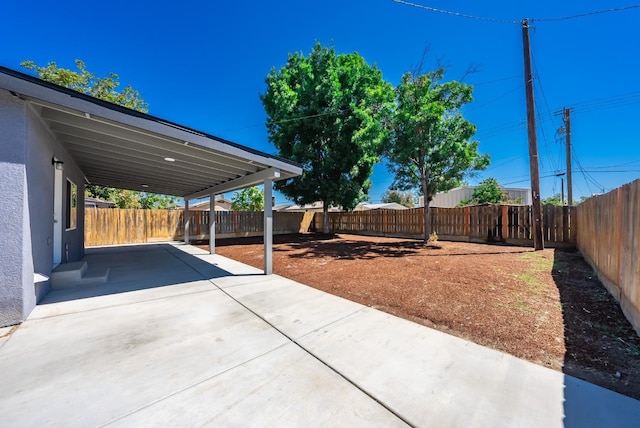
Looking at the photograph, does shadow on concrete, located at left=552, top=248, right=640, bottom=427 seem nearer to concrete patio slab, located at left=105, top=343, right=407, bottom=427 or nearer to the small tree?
concrete patio slab, located at left=105, top=343, right=407, bottom=427

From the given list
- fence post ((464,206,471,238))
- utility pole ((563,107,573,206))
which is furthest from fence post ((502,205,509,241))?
utility pole ((563,107,573,206))

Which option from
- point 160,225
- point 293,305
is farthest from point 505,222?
point 160,225

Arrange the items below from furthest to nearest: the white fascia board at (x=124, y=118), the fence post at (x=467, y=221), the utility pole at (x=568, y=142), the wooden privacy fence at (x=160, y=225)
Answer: the utility pole at (x=568, y=142) < the wooden privacy fence at (x=160, y=225) < the fence post at (x=467, y=221) < the white fascia board at (x=124, y=118)

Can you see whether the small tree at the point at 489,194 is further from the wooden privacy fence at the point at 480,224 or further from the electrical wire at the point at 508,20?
→ the electrical wire at the point at 508,20

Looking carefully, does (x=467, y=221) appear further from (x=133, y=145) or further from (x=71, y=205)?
(x=71, y=205)

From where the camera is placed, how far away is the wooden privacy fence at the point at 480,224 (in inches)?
351

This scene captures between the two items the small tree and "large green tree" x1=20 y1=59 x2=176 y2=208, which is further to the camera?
the small tree

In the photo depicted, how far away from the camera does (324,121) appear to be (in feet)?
44.6

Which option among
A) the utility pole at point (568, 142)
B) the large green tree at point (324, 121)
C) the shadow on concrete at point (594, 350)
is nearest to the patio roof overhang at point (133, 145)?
the shadow on concrete at point (594, 350)

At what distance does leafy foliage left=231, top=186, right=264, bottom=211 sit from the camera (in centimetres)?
2038

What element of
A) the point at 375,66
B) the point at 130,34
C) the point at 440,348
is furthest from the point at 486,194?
the point at 130,34

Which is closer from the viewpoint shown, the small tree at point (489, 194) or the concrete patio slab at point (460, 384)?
the concrete patio slab at point (460, 384)

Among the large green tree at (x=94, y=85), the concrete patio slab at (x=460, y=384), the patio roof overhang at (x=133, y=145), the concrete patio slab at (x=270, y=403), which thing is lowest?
the concrete patio slab at (x=460, y=384)

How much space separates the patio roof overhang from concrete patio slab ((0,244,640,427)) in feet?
8.93
